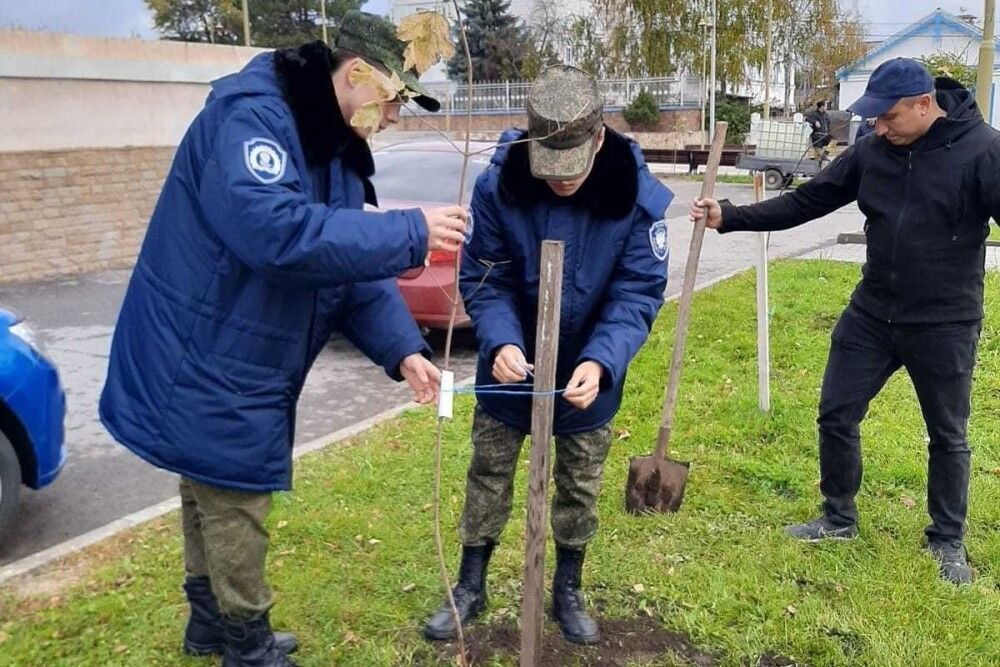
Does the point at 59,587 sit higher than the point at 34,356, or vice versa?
the point at 34,356

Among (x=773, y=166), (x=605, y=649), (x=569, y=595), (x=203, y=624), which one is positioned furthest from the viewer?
(x=773, y=166)

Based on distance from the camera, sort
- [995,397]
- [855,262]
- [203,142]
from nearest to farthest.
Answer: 1. [203,142]
2. [995,397]
3. [855,262]

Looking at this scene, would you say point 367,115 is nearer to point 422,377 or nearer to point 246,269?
point 246,269

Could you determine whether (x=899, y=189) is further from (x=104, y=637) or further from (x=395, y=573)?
(x=104, y=637)

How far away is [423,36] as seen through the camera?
2057 millimetres

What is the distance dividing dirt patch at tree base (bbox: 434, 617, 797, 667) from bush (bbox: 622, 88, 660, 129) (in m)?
31.0

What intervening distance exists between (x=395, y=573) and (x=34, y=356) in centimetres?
174

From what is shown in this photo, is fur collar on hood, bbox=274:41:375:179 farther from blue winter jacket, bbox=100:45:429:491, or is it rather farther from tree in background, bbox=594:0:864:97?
tree in background, bbox=594:0:864:97

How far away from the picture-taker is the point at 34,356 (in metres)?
3.74

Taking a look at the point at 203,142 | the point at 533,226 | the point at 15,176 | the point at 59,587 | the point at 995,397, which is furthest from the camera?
the point at 15,176

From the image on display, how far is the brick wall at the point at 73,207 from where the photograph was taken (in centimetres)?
947

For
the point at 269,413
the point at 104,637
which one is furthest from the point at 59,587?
the point at 269,413

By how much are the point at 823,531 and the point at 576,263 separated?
1837 millimetres

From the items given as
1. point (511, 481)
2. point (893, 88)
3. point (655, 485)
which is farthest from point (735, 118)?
point (511, 481)
